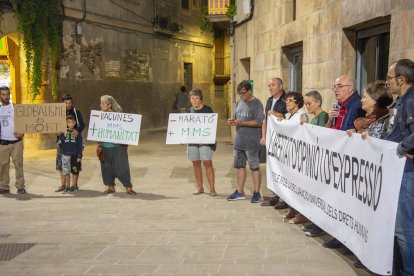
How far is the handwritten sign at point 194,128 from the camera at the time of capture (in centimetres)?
836

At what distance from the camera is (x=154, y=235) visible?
6.18 metres

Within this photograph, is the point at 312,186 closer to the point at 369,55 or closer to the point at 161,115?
the point at 369,55

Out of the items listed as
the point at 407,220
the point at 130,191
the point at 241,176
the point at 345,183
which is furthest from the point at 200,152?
the point at 407,220

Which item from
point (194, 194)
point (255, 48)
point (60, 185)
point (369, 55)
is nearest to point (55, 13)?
point (255, 48)

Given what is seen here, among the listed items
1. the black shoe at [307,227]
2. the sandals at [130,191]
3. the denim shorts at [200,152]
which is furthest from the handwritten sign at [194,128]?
the black shoe at [307,227]

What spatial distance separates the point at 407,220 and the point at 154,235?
2.95 m

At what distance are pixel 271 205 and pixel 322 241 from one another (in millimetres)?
1906

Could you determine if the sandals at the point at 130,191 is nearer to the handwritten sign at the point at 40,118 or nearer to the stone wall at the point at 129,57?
the handwritten sign at the point at 40,118

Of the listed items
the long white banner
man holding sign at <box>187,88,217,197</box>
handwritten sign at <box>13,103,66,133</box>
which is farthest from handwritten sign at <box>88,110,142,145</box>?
the long white banner

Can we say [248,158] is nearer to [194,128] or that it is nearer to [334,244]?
[194,128]

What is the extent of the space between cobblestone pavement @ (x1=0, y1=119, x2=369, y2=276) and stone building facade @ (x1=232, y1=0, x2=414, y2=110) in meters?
2.50

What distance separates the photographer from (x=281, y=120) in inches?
277

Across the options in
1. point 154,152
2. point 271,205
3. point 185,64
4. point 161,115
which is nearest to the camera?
point 271,205

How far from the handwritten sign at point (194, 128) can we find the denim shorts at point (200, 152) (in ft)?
0.29
